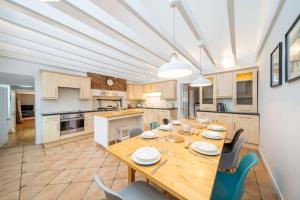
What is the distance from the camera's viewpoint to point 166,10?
67.5 inches

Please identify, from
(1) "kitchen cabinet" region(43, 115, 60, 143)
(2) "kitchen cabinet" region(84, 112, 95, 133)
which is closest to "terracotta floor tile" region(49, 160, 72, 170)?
(1) "kitchen cabinet" region(43, 115, 60, 143)

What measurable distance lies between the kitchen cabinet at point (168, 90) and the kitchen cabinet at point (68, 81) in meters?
3.57

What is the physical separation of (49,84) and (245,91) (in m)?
5.97

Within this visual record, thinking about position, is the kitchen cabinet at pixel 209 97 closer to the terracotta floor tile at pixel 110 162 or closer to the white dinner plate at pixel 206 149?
the white dinner plate at pixel 206 149

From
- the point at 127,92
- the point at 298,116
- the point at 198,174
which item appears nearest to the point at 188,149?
the point at 198,174

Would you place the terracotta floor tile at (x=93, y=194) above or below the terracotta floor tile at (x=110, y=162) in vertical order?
below

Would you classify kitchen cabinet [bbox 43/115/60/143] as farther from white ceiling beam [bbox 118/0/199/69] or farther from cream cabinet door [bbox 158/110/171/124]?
cream cabinet door [bbox 158/110/171/124]

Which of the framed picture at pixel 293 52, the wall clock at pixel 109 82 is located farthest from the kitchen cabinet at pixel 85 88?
the framed picture at pixel 293 52

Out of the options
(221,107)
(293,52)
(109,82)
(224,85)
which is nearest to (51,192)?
(293,52)

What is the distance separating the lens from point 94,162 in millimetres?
2553

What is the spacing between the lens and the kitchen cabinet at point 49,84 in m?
3.49

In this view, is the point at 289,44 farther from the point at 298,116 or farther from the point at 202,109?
the point at 202,109

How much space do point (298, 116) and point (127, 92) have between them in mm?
6027

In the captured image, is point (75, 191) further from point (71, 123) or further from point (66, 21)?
point (71, 123)
